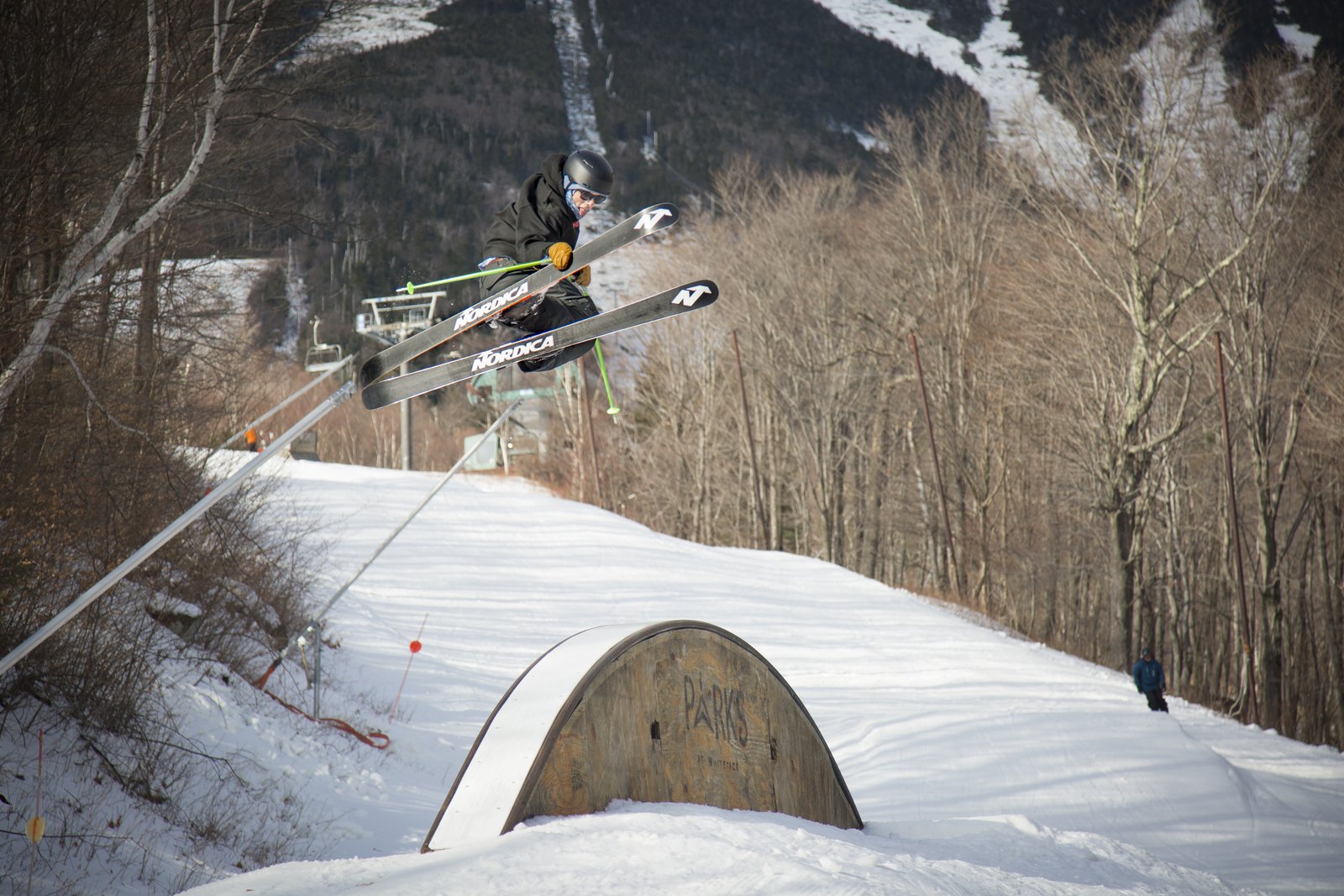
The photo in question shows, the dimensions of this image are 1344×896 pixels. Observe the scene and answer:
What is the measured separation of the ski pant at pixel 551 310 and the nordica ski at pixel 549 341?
0.40 ft

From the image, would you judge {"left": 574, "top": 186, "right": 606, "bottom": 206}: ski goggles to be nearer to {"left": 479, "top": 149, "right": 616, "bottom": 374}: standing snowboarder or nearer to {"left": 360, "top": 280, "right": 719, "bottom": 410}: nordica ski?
{"left": 479, "top": 149, "right": 616, "bottom": 374}: standing snowboarder

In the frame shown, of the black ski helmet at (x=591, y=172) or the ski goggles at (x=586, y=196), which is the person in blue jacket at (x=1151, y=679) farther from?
the black ski helmet at (x=591, y=172)

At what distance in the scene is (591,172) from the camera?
5.37m

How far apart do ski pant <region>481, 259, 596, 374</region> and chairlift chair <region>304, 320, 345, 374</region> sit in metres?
1.71

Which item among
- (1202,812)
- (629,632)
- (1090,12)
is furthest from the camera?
(1090,12)

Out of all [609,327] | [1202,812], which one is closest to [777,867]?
[609,327]

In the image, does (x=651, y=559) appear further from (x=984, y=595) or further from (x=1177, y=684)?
(x=1177, y=684)

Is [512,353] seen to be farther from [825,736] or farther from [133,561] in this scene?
[825,736]

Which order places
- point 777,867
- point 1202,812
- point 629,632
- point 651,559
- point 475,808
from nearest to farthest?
1. point 777,867
2. point 475,808
3. point 629,632
4. point 1202,812
5. point 651,559

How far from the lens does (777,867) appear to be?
485 centimetres

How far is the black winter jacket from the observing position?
5.65 meters

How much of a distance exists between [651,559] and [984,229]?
17.2 meters

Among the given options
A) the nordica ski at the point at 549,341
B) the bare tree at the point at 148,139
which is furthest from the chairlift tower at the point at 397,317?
the bare tree at the point at 148,139

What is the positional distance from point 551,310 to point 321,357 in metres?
5.44
